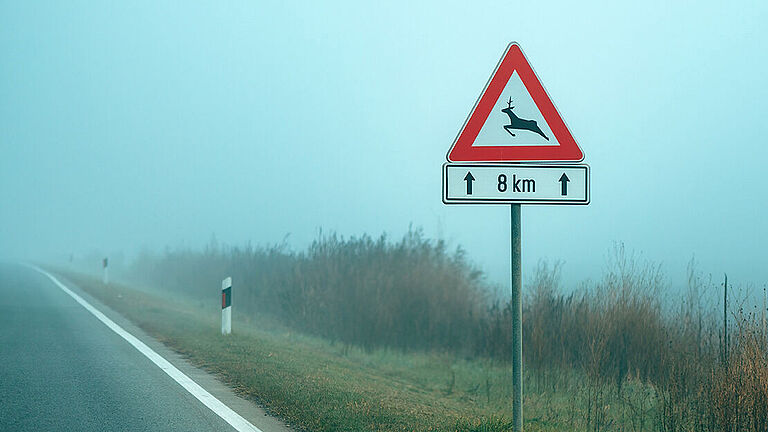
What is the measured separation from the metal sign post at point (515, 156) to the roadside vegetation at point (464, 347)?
2.03 meters

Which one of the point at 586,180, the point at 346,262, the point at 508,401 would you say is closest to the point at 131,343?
the point at 508,401

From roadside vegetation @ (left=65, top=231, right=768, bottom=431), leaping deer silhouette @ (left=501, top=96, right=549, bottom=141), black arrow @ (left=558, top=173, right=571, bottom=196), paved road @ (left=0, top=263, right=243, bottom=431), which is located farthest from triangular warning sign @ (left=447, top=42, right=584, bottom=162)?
paved road @ (left=0, top=263, right=243, bottom=431)

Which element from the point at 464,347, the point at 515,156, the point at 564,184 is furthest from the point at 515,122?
the point at 464,347

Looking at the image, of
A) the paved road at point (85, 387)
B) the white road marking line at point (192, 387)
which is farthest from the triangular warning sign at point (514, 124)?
the paved road at point (85, 387)

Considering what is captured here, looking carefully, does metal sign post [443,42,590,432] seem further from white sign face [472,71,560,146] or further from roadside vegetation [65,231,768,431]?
roadside vegetation [65,231,768,431]

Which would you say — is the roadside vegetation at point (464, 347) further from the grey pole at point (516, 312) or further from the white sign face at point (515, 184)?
the white sign face at point (515, 184)

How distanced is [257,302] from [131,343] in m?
10.5

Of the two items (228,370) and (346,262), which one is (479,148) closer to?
(228,370)

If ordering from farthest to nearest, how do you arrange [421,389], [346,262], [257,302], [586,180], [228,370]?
[257,302] → [346,262] → [421,389] → [228,370] → [586,180]

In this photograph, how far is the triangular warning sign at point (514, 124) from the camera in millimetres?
5527

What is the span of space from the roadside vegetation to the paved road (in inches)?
37.4

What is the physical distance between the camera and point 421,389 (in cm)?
1107

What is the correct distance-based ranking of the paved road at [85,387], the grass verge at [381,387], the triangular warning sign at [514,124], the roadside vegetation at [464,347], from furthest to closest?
the roadside vegetation at [464,347], the grass verge at [381,387], the paved road at [85,387], the triangular warning sign at [514,124]

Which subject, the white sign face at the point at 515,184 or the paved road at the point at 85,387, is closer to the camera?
the white sign face at the point at 515,184
